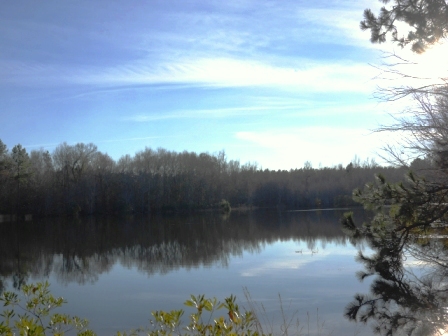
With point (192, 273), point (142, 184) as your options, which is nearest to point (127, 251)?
point (192, 273)

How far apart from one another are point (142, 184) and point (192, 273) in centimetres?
4475

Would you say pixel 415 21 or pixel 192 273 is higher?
pixel 415 21

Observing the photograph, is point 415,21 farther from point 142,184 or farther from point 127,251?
point 142,184

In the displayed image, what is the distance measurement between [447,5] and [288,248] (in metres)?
14.3

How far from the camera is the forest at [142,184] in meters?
53.5

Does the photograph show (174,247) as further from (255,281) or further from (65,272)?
(255,281)

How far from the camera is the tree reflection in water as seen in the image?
307 inches

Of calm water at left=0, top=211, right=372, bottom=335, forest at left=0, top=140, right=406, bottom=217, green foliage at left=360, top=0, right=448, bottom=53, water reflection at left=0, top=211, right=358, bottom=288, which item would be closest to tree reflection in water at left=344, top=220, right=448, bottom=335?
calm water at left=0, top=211, right=372, bottom=335

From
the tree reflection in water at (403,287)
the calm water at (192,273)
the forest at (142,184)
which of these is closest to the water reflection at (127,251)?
the calm water at (192,273)

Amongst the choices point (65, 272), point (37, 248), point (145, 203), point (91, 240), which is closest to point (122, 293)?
point (65, 272)

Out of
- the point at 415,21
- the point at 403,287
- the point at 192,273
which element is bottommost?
the point at 192,273

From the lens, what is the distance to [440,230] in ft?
35.2

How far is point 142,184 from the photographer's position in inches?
2328

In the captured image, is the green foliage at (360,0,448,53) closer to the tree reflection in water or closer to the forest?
the tree reflection in water
